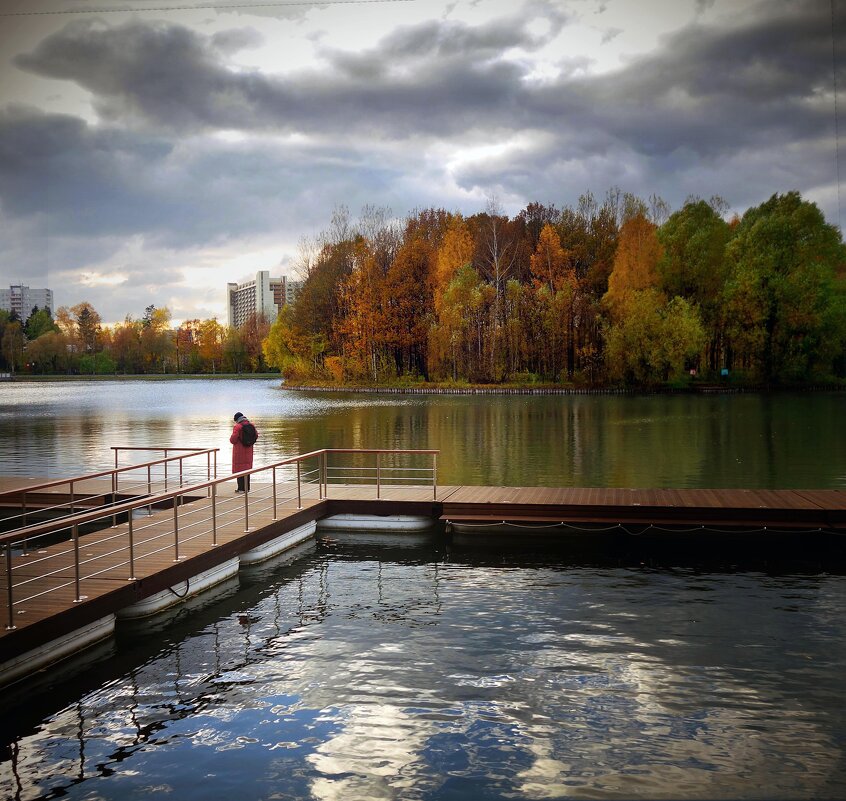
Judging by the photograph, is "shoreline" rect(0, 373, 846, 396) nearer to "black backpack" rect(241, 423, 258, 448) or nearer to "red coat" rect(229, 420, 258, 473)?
"red coat" rect(229, 420, 258, 473)

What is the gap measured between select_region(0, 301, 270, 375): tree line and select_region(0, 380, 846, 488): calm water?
9931cm

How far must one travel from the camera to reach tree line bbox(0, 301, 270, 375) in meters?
151

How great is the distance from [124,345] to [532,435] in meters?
139

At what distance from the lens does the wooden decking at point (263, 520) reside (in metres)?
9.80

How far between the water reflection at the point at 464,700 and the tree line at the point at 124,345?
460 ft

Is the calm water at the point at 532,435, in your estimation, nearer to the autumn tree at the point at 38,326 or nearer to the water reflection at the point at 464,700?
the water reflection at the point at 464,700

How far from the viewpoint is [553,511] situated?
1623 cm

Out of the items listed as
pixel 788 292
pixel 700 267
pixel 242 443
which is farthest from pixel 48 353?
pixel 242 443

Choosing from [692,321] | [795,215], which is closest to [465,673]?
[692,321]

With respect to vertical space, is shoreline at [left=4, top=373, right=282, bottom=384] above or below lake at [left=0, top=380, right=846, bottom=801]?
above

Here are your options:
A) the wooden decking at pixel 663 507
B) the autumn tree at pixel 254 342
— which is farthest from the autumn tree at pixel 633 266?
the autumn tree at pixel 254 342

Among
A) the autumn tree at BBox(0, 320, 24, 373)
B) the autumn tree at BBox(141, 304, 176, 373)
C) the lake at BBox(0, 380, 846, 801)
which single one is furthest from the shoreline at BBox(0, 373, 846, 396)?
the autumn tree at BBox(0, 320, 24, 373)

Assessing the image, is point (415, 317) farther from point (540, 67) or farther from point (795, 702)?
point (795, 702)

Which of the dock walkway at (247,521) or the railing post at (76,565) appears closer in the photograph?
the railing post at (76,565)
